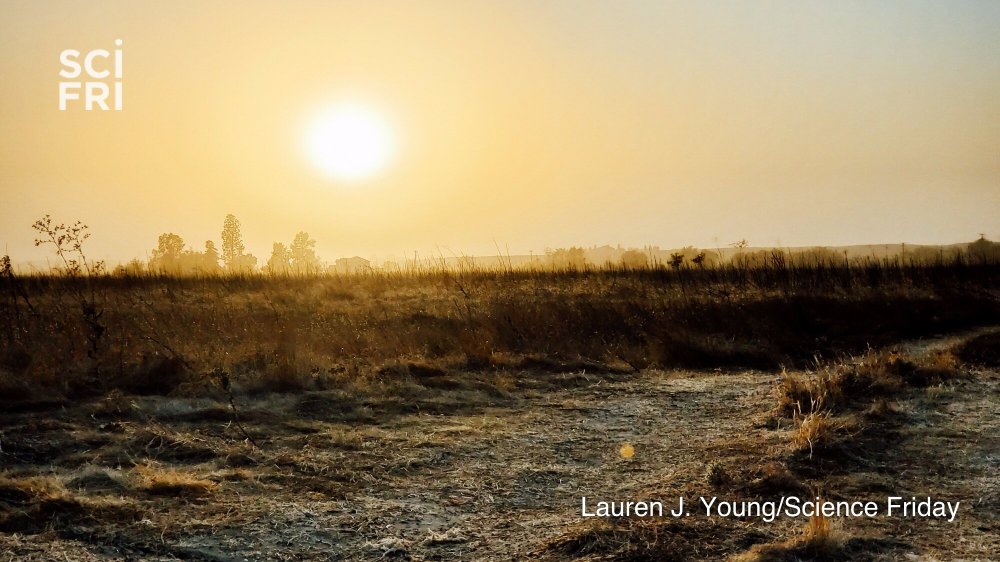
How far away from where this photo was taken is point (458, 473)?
5.05 metres

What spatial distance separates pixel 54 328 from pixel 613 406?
6.72m

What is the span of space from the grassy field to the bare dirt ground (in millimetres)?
19

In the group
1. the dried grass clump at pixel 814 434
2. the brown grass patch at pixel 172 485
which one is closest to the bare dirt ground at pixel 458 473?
the brown grass patch at pixel 172 485

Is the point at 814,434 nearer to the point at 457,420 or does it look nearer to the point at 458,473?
the point at 458,473

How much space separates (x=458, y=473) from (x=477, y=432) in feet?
3.30

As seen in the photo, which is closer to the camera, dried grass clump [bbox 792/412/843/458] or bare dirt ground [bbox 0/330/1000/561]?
bare dirt ground [bbox 0/330/1000/561]

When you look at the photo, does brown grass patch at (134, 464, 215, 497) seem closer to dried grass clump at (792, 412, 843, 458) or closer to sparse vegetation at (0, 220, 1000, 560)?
sparse vegetation at (0, 220, 1000, 560)

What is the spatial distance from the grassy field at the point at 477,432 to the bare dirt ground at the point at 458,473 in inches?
0.7

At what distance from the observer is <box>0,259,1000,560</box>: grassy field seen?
3.82 m

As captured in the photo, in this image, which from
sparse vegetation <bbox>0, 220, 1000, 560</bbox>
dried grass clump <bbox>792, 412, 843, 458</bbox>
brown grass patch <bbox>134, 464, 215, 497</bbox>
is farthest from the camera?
dried grass clump <bbox>792, 412, 843, 458</bbox>

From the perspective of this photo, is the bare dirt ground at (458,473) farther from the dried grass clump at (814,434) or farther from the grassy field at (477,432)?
the dried grass clump at (814,434)

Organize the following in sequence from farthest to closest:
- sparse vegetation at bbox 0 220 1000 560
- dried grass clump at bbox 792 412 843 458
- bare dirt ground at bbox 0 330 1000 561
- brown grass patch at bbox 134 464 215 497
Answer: dried grass clump at bbox 792 412 843 458
brown grass patch at bbox 134 464 215 497
sparse vegetation at bbox 0 220 1000 560
bare dirt ground at bbox 0 330 1000 561

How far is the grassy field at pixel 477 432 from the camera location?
151 inches

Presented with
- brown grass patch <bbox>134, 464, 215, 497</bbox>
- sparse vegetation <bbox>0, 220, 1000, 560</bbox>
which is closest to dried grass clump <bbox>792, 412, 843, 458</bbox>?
sparse vegetation <bbox>0, 220, 1000, 560</bbox>
